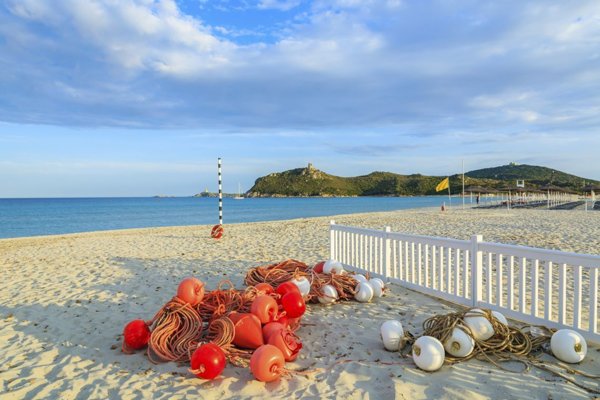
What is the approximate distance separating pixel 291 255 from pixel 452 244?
5771 mm

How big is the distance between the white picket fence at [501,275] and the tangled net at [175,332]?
3389mm

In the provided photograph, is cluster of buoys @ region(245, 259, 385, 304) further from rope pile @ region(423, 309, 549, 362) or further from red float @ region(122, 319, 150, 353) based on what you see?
red float @ region(122, 319, 150, 353)

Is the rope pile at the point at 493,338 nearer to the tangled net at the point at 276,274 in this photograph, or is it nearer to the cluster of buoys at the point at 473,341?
the cluster of buoys at the point at 473,341

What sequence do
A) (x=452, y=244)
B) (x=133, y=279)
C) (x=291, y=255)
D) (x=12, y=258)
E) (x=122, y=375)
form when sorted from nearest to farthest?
(x=122, y=375)
(x=452, y=244)
(x=133, y=279)
(x=291, y=255)
(x=12, y=258)

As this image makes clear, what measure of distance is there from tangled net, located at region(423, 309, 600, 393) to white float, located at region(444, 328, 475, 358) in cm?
4

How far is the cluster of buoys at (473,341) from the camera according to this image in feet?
11.9

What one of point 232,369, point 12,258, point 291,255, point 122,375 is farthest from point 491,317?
point 12,258

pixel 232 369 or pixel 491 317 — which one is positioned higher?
pixel 491 317

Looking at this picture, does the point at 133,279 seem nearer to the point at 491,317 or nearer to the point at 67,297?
the point at 67,297

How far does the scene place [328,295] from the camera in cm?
570

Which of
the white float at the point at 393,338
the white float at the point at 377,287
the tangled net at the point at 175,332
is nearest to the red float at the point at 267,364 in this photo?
the tangled net at the point at 175,332

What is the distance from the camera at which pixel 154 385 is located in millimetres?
3477

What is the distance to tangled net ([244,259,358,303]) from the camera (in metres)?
5.90

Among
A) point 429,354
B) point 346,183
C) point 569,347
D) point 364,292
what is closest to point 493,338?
point 569,347
